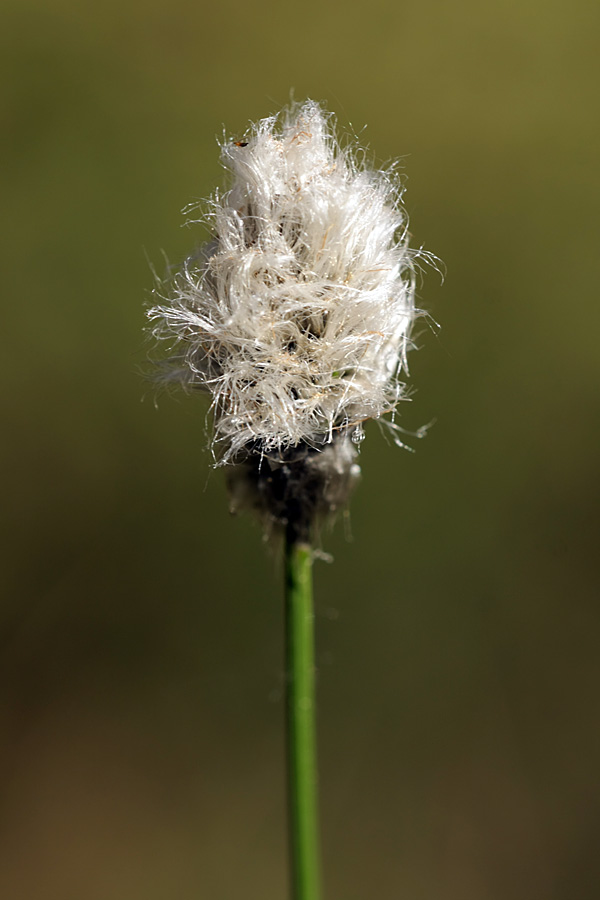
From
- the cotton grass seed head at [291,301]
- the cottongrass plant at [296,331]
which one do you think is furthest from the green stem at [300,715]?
the cotton grass seed head at [291,301]

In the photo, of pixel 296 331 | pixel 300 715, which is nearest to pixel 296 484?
pixel 296 331

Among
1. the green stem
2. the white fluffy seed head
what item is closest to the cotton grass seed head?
the white fluffy seed head

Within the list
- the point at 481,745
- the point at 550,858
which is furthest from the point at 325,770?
the point at 550,858

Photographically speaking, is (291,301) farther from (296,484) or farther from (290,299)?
(296,484)

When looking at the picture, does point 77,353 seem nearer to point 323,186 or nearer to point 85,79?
point 85,79

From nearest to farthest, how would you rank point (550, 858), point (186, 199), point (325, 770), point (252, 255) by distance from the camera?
point (252, 255) < point (550, 858) < point (325, 770) < point (186, 199)

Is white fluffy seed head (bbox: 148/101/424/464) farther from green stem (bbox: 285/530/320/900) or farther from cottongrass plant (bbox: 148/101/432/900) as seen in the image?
green stem (bbox: 285/530/320/900)

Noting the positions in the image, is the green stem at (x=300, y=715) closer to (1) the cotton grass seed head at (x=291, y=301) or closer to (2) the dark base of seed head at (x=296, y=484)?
(2) the dark base of seed head at (x=296, y=484)
